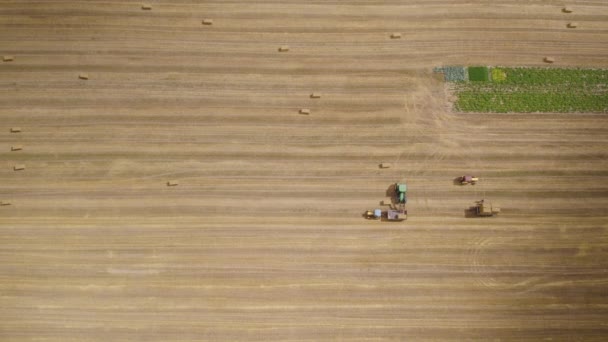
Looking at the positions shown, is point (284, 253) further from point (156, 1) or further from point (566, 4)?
point (566, 4)

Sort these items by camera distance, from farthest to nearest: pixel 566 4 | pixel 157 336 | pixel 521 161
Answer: pixel 566 4 < pixel 521 161 < pixel 157 336

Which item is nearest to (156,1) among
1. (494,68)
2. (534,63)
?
(494,68)

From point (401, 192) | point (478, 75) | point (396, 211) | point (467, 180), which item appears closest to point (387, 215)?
point (396, 211)

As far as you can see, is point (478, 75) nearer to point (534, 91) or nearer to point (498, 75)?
point (498, 75)

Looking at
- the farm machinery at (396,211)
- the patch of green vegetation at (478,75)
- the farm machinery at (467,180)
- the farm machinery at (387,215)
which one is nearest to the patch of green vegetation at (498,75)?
the patch of green vegetation at (478,75)

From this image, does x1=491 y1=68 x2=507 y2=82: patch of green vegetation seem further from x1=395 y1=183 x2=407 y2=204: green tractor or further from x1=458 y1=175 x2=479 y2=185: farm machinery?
x1=395 y1=183 x2=407 y2=204: green tractor
